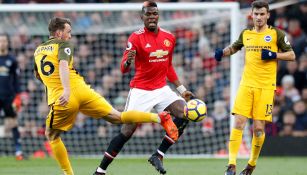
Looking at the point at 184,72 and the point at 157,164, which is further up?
the point at 184,72

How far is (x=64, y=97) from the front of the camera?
32.7 feet

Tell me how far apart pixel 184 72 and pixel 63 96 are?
7.14 metres

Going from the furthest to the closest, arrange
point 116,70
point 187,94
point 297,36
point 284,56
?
point 297,36 → point 116,70 → point 187,94 → point 284,56

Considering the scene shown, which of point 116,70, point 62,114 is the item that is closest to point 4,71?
point 116,70

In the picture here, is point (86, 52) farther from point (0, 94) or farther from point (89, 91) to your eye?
point (89, 91)

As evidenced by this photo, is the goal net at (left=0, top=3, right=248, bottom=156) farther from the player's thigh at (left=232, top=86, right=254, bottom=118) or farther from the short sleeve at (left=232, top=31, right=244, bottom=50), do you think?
the player's thigh at (left=232, top=86, right=254, bottom=118)

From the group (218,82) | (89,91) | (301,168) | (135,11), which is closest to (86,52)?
(135,11)

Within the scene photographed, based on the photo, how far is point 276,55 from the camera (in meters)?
10.7

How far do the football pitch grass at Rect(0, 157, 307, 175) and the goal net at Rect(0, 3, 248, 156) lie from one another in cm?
126

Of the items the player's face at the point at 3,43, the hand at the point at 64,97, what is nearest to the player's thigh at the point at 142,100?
the hand at the point at 64,97

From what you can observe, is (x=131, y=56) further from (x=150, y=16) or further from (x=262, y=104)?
(x=262, y=104)

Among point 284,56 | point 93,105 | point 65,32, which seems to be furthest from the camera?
point 284,56

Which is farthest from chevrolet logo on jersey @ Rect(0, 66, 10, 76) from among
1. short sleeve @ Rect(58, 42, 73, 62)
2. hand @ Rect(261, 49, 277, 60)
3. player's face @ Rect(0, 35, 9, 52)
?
hand @ Rect(261, 49, 277, 60)

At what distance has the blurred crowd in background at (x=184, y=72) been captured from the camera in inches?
659
